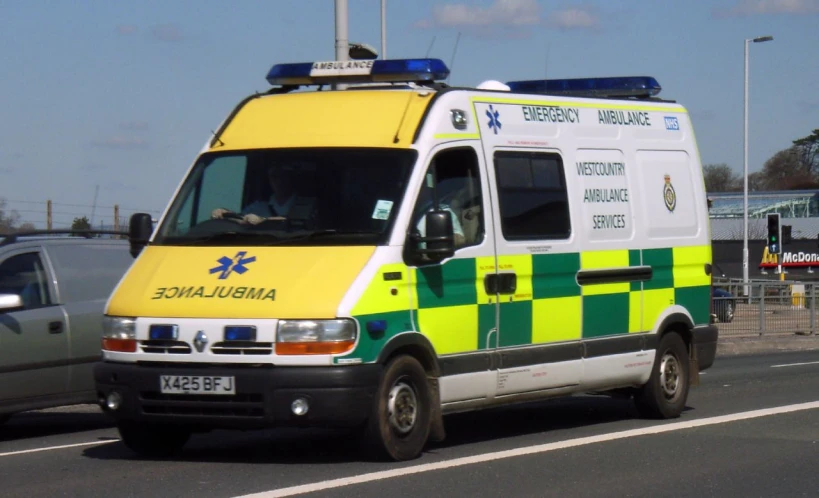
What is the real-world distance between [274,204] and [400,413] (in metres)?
1.64

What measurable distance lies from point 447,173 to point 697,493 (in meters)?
2.88

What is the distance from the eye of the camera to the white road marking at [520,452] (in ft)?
25.3

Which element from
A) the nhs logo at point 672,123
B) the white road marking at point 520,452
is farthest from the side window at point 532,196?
the nhs logo at point 672,123

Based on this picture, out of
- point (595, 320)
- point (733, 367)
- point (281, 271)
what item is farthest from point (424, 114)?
point (733, 367)

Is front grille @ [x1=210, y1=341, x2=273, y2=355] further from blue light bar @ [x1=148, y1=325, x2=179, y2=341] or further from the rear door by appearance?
the rear door

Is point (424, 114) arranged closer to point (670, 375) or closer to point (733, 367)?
point (670, 375)

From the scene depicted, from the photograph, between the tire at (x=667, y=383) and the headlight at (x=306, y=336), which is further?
the tire at (x=667, y=383)

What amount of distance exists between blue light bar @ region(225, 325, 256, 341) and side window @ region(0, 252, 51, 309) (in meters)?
3.26

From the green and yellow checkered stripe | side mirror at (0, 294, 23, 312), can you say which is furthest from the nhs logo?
side mirror at (0, 294, 23, 312)

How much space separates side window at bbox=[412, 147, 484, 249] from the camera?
9.29 m

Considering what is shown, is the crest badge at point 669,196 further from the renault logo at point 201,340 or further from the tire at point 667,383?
the renault logo at point 201,340

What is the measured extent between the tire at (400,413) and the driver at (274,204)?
1287mm

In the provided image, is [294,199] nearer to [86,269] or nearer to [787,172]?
[86,269]

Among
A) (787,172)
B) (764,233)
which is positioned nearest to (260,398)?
(764,233)
